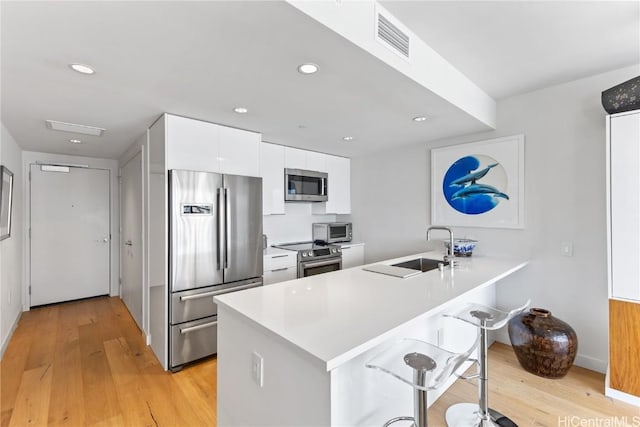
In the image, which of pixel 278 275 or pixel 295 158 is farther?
pixel 295 158

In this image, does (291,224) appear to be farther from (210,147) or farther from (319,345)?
(319,345)

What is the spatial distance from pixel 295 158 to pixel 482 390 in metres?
3.17

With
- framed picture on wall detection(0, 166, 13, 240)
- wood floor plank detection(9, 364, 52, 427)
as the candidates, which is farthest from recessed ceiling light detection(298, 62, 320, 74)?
framed picture on wall detection(0, 166, 13, 240)

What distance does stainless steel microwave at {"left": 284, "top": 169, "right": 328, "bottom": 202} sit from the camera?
390 cm

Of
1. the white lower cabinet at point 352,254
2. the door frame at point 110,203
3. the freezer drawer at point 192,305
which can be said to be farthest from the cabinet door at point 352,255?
the door frame at point 110,203

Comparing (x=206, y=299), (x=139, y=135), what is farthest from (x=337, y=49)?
(x=139, y=135)

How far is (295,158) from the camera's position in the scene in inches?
158

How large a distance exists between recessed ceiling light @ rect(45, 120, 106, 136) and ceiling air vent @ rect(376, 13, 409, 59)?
292 centimetres

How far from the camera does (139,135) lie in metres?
3.28

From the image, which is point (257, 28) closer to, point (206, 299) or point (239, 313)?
point (239, 313)

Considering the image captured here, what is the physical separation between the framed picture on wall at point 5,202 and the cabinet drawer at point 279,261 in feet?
8.10

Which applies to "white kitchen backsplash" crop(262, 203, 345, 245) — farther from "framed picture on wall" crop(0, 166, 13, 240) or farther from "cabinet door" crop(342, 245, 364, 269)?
"framed picture on wall" crop(0, 166, 13, 240)

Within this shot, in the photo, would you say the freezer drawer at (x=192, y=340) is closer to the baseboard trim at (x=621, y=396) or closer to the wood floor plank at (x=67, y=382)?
the wood floor plank at (x=67, y=382)

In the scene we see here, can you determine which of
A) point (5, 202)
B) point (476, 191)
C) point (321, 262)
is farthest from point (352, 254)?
point (5, 202)
